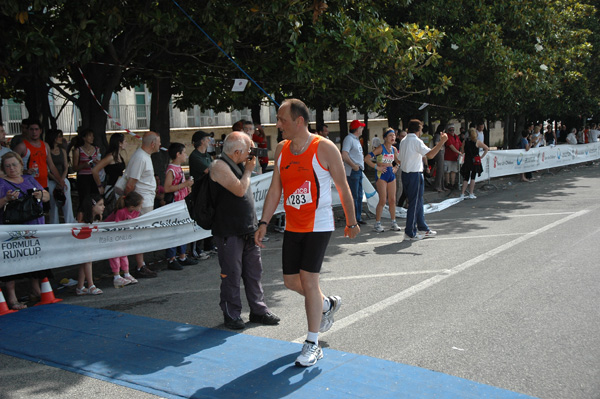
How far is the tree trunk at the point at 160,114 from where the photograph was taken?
49.2 ft

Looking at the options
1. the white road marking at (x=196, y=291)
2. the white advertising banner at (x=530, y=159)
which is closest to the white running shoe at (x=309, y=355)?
the white road marking at (x=196, y=291)

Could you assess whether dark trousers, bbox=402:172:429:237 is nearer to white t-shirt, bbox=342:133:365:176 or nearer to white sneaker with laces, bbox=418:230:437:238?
white sneaker with laces, bbox=418:230:437:238

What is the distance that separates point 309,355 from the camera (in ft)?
15.5

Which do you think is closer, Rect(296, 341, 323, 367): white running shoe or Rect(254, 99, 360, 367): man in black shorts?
Rect(296, 341, 323, 367): white running shoe

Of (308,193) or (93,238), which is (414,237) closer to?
(93,238)

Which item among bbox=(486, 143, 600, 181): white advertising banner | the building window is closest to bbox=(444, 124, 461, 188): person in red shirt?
bbox=(486, 143, 600, 181): white advertising banner

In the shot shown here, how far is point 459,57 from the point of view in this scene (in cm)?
1606

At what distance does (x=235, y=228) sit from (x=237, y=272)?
0.42 metres

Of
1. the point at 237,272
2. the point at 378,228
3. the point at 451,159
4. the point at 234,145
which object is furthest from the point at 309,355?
the point at 451,159

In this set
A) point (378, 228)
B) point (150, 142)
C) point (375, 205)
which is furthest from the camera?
point (375, 205)

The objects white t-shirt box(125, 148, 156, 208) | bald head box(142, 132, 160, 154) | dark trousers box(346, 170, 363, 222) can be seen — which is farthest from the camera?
dark trousers box(346, 170, 363, 222)

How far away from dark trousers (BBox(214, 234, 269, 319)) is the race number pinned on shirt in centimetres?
106

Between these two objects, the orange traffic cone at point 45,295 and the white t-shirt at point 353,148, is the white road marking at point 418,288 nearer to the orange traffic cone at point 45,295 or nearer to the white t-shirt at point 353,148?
the orange traffic cone at point 45,295

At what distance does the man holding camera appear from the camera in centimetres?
574
